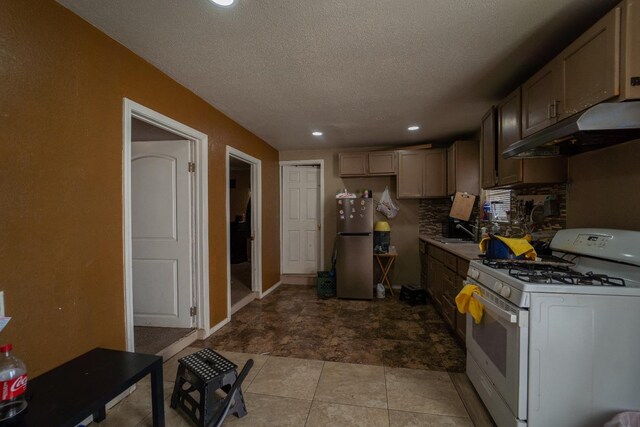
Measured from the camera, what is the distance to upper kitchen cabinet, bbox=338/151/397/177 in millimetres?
4133

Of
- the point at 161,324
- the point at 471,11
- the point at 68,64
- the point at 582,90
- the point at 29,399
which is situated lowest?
the point at 161,324

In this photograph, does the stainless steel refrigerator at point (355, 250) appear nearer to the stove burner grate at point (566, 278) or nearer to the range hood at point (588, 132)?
the range hood at point (588, 132)

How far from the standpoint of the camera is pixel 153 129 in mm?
2730

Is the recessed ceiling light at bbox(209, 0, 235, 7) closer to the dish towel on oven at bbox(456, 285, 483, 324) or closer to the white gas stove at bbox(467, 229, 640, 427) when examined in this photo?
the white gas stove at bbox(467, 229, 640, 427)

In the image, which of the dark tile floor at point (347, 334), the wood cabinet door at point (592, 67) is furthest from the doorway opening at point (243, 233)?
the wood cabinet door at point (592, 67)

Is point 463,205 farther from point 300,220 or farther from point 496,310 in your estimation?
point 300,220

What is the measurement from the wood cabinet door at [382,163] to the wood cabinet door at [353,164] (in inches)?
3.7

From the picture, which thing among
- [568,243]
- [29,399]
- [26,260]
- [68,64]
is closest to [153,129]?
[68,64]

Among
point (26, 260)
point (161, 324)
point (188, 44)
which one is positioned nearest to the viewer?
point (26, 260)

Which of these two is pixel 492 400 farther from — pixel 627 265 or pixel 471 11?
pixel 471 11

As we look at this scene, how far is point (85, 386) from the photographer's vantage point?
1170mm

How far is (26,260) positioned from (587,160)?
131 inches

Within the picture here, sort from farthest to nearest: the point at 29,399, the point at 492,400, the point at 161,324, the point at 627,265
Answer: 1. the point at 161,324
2. the point at 492,400
3. the point at 627,265
4. the point at 29,399

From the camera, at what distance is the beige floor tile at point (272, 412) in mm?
1598
